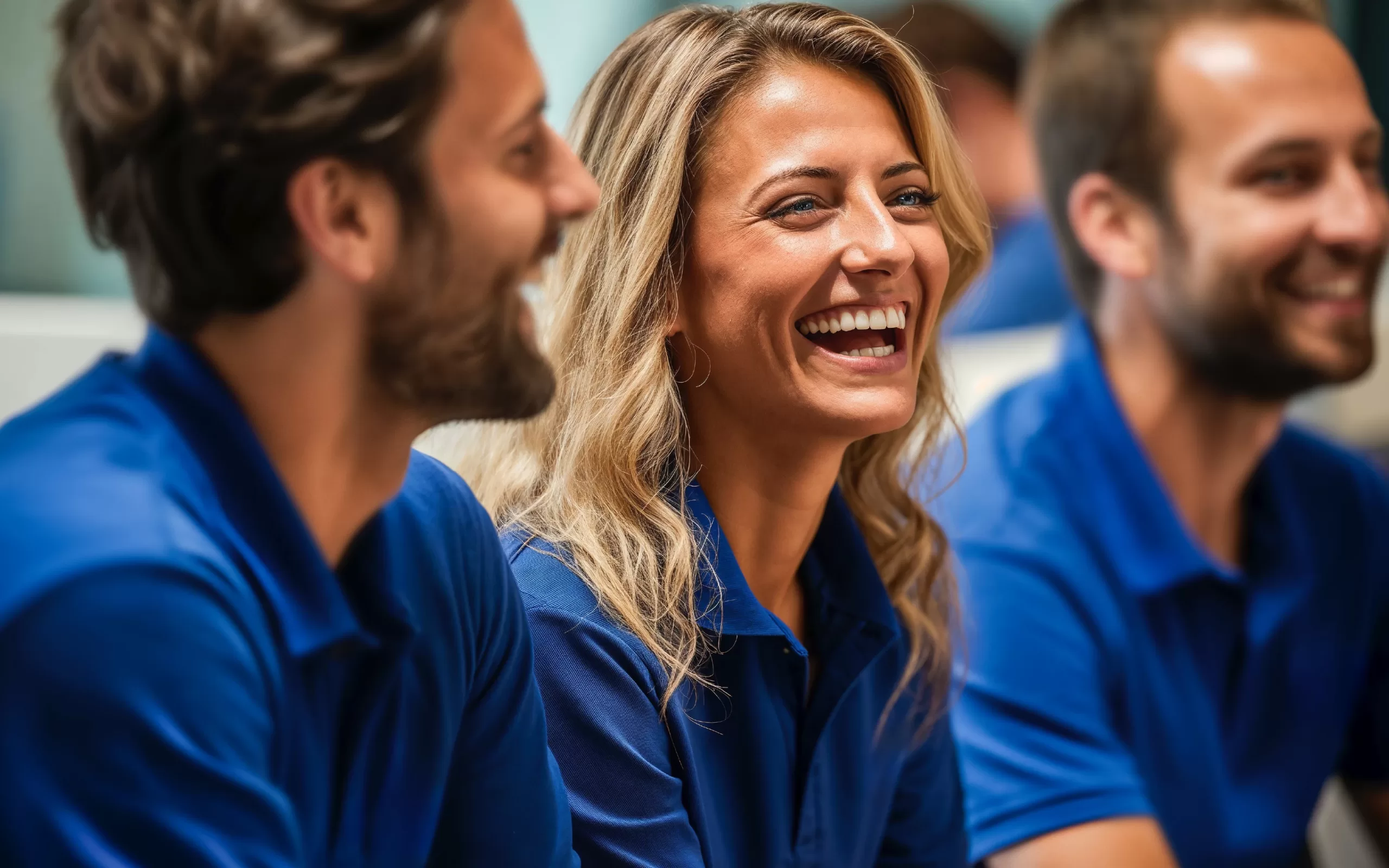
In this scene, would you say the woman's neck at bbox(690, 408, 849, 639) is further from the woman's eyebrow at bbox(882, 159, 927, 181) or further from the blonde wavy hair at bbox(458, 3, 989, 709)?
the woman's eyebrow at bbox(882, 159, 927, 181)

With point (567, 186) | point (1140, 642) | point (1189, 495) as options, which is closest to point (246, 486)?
point (567, 186)

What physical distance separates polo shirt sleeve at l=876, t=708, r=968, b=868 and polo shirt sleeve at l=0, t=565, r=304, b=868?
2.54ft

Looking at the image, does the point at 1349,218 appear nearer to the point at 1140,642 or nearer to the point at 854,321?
the point at 1140,642

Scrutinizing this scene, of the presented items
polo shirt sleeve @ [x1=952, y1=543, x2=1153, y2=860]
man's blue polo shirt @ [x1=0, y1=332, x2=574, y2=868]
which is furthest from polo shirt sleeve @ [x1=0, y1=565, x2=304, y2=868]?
polo shirt sleeve @ [x1=952, y1=543, x2=1153, y2=860]

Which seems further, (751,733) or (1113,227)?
(1113,227)

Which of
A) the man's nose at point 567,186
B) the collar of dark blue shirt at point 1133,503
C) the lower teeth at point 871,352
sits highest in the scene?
the man's nose at point 567,186

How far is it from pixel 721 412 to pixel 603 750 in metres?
0.30

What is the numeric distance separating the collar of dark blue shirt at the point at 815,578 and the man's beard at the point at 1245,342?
1.78 ft

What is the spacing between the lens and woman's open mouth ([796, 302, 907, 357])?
1.12 metres

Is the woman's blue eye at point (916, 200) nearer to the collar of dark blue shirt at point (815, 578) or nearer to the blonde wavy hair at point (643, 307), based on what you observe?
the blonde wavy hair at point (643, 307)

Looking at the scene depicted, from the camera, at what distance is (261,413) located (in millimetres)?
746

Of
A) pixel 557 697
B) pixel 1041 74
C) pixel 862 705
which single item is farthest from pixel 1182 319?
pixel 557 697

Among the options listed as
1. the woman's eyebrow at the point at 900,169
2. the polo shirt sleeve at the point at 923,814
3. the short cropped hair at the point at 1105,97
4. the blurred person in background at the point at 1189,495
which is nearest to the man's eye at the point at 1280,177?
the blurred person in background at the point at 1189,495

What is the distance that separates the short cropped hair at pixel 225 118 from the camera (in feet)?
2.22
